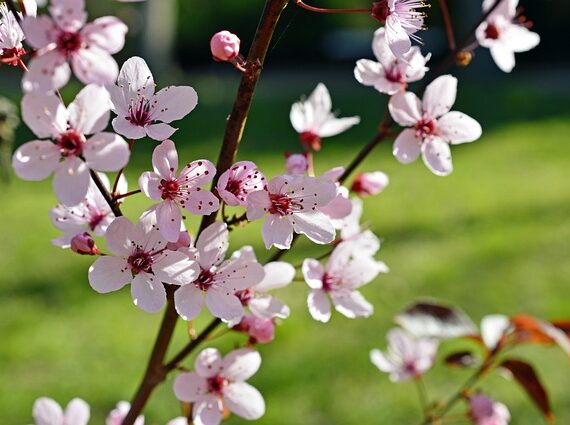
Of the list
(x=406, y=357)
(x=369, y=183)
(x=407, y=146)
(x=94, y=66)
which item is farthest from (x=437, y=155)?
(x=406, y=357)

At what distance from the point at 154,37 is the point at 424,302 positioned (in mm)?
6282

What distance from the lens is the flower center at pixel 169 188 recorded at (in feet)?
2.07

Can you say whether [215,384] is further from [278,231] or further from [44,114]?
[44,114]

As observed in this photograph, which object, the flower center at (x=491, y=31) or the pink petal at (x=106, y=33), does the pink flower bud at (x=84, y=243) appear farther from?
the flower center at (x=491, y=31)

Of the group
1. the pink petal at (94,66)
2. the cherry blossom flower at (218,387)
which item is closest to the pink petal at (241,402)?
the cherry blossom flower at (218,387)

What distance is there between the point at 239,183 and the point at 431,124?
0.66 feet

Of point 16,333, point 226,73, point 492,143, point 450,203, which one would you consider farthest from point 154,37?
point 16,333

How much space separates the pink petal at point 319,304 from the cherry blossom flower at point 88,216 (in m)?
0.18

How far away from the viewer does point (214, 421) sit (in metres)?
0.74

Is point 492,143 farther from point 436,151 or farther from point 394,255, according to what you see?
point 436,151

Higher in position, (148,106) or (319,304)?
(148,106)

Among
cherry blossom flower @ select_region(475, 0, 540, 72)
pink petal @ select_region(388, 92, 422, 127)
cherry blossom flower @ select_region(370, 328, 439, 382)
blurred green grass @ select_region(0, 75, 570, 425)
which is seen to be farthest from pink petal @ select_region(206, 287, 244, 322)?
blurred green grass @ select_region(0, 75, 570, 425)

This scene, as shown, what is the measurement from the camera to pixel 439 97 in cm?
76

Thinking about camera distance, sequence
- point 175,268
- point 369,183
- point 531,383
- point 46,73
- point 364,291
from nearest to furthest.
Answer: point 46,73 → point 175,268 → point 369,183 → point 531,383 → point 364,291
